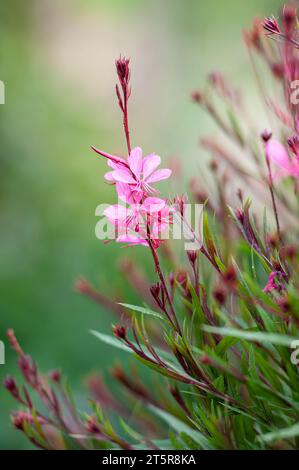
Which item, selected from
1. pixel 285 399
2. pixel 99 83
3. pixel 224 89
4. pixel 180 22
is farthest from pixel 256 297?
pixel 180 22

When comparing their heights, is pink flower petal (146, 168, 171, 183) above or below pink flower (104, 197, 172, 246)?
above

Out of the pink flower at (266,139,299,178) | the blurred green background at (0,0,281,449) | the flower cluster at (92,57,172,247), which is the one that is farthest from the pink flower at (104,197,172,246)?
the blurred green background at (0,0,281,449)

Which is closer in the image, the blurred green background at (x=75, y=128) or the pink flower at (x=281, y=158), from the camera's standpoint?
the pink flower at (x=281, y=158)

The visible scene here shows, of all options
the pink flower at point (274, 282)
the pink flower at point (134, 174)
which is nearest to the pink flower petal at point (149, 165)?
the pink flower at point (134, 174)

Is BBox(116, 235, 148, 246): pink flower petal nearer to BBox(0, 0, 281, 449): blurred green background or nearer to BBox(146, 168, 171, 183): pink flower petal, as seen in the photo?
BBox(146, 168, 171, 183): pink flower petal

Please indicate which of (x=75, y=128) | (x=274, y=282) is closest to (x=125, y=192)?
(x=274, y=282)

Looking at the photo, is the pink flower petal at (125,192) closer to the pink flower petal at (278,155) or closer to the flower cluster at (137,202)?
the flower cluster at (137,202)

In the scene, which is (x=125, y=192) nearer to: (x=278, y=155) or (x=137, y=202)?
(x=137, y=202)
